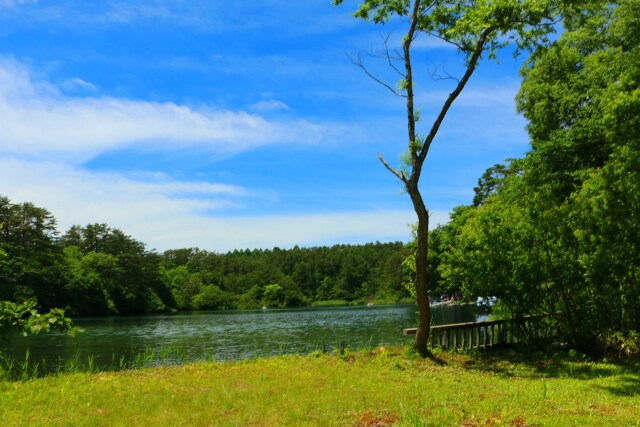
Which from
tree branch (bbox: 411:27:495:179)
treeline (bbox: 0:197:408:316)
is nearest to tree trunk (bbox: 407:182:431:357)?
tree branch (bbox: 411:27:495:179)

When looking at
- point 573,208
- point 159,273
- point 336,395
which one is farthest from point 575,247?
point 159,273

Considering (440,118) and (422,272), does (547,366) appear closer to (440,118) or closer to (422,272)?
(422,272)

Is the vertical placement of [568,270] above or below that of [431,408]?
above

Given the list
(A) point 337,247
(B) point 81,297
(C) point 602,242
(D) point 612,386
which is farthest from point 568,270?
(A) point 337,247

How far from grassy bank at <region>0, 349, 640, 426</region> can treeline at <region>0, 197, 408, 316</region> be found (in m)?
1.91

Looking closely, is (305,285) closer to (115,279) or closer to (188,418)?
(115,279)

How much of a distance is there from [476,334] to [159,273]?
9855 centimetres

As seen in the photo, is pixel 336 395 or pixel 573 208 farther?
pixel 573 208

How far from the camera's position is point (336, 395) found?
26.6ft

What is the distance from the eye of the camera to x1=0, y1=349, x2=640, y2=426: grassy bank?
22.0 ft

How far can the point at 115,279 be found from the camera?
3469 inches

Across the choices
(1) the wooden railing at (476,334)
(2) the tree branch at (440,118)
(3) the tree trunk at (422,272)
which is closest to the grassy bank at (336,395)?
(3) the tree trunk at (422,272)

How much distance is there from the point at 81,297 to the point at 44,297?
8.31 metres

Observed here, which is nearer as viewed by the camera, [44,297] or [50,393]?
[50,393]
